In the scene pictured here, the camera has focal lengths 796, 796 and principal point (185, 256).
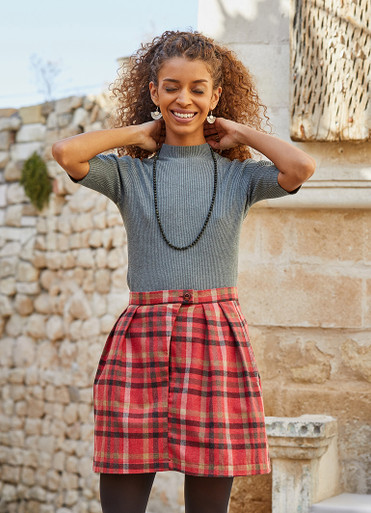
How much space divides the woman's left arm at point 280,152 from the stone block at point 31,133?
6.67 meters

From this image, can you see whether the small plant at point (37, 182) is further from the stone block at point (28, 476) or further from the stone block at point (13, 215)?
the stone block at point (28, 476)

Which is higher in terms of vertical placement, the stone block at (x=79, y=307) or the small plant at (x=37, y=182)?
the small plant at (x=37, y=182)

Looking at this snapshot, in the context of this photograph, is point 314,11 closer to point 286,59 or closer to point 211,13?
point 286,59

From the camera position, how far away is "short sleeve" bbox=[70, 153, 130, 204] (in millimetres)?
1953

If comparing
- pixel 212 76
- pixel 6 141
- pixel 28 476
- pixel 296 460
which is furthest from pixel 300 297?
pixel 6 141

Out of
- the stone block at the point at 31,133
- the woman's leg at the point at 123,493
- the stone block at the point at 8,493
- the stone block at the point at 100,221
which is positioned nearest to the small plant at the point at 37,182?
the stone block at the point at 31,133

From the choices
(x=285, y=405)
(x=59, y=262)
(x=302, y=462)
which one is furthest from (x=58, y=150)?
(x=59, y=262)

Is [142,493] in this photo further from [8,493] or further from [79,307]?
[8,493]

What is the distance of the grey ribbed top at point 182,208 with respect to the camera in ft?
6.33

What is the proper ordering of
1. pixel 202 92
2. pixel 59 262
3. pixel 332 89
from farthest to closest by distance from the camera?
1. pixel 59 262
2. pixel 332 89
3. pixel 202 92

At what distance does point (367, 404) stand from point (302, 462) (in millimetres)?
471

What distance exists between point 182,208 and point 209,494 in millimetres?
686

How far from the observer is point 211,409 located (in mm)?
1836

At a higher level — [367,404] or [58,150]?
[58,150]
